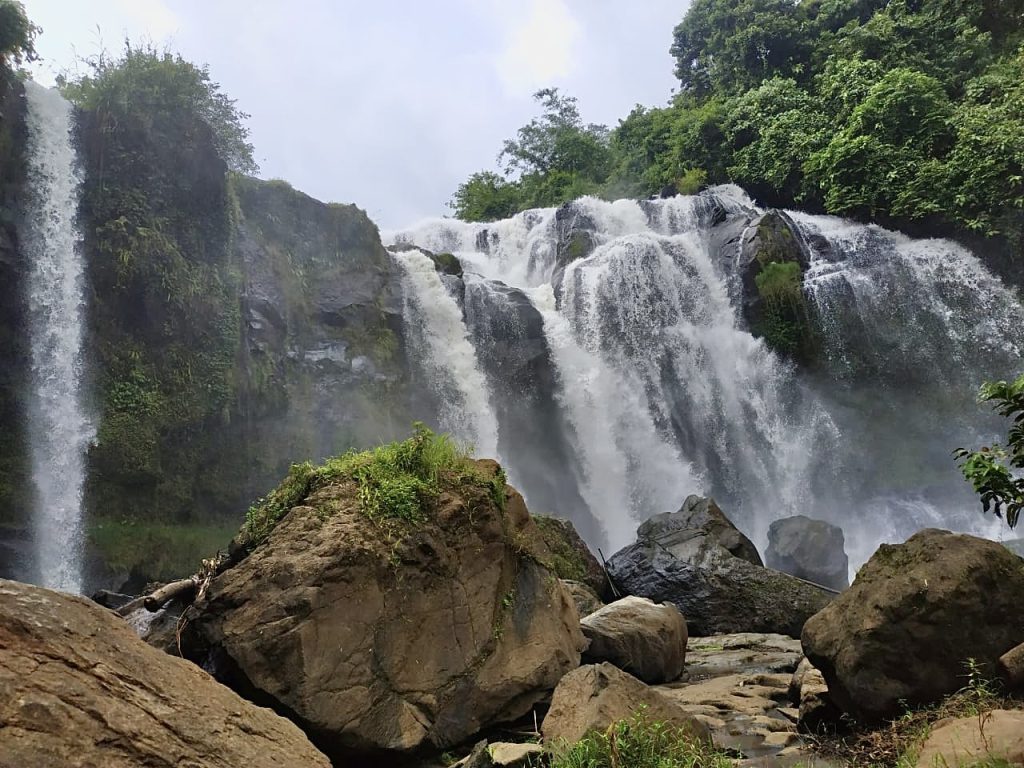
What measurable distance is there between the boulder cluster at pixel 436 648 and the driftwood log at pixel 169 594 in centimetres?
12

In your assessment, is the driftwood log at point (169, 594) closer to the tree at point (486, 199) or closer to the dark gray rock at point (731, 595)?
the dark gray rock at point (731, 595)

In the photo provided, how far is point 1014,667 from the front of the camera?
13.3 ft

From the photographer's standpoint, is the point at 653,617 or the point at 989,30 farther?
the point at 989,30

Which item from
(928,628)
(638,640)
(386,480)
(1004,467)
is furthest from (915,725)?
(386,480)

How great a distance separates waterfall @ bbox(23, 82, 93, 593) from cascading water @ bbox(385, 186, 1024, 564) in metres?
9.54

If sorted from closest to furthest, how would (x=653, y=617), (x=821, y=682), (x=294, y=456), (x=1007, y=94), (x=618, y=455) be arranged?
(x=821, y=682) → (x=653, y=617) → (x=294, y=456) → (x=618, y=455) → (x=1007, y=94)

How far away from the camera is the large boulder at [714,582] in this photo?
34.2 ft

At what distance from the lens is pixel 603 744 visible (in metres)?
3.78

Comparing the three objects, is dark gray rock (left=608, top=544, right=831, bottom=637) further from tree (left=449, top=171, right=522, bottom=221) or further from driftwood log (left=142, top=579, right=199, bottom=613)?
tree (left=449, top=171, right=522, bottom=221)

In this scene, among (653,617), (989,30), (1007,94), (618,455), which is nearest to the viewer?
(653,617)

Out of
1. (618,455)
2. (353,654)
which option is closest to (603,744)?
(353,654)

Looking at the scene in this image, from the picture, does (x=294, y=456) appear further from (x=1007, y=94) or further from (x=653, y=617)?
(x=1007, y=94)

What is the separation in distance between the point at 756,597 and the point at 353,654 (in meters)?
7.73

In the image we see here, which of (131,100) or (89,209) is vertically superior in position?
(131,100)
